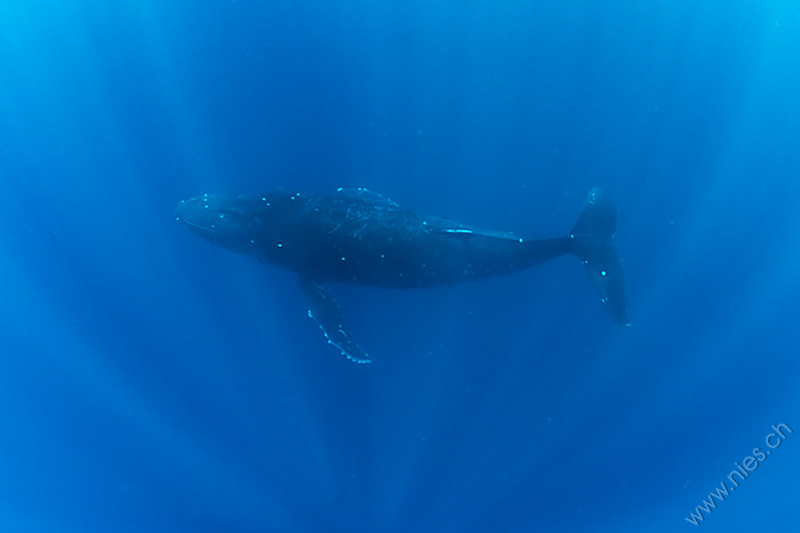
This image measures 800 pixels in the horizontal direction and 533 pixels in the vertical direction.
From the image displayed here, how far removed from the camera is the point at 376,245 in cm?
841

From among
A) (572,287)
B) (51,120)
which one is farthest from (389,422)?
(51,120)

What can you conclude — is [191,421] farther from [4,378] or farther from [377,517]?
[4,378]

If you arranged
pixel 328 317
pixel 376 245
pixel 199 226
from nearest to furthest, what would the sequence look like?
pixel 376 245, pixel 328 317, pixel 199 226

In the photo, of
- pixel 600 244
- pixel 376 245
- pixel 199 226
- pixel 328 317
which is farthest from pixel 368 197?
pixel 600 244

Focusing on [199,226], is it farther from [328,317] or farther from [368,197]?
[368,197]

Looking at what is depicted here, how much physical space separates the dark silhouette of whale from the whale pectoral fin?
18mm

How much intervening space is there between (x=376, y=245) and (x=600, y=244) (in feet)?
13.2

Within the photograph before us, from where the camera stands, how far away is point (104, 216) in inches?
466

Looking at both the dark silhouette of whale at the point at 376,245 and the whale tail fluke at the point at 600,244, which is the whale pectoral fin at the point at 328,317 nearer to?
the dark silhouette of whale at the point at 376,245

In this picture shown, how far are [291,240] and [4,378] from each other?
810 centimetres

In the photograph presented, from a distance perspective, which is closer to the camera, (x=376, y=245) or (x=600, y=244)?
(x=376, y=245)

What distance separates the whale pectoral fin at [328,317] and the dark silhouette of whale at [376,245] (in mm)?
18

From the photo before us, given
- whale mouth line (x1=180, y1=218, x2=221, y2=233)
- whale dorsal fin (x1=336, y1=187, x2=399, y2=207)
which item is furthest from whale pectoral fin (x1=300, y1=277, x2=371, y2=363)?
Result: whale mouth line (x1=180, y1=218, x2=221, y2=233)

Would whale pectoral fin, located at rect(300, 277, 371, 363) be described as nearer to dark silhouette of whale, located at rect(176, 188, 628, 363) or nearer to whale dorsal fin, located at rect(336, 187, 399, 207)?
dark silhouette of whale, located at rect(176, 188, 628, 363)
